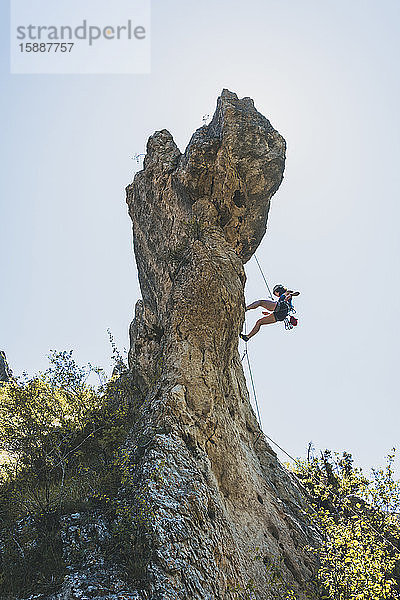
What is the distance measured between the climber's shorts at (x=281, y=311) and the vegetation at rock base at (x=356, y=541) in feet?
19.1

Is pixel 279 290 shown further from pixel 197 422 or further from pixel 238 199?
pixel 197 422

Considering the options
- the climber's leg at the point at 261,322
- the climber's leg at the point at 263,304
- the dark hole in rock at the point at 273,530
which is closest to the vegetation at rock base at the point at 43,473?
the dark hole in rock at the point at 273,530

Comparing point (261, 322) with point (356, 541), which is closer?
point (356, 541)

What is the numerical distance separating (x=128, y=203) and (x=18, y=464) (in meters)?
11.1

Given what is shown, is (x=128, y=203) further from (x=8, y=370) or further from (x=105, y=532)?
(x=105, y=532)

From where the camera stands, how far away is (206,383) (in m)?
10.8

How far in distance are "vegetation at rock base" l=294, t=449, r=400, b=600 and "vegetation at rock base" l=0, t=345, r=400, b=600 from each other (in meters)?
0.04

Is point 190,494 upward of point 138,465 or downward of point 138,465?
downward

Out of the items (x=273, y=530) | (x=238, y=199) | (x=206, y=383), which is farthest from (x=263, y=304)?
(x=273, y=530)

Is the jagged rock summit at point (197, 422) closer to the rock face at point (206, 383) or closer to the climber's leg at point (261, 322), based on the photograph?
the rock face at point (206, 383)

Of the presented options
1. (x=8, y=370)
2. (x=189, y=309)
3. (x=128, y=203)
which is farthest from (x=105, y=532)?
(x=8, y=370)

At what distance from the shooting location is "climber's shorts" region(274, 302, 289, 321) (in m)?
15.9

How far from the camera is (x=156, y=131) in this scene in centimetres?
1702

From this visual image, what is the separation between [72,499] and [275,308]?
1004 cm
